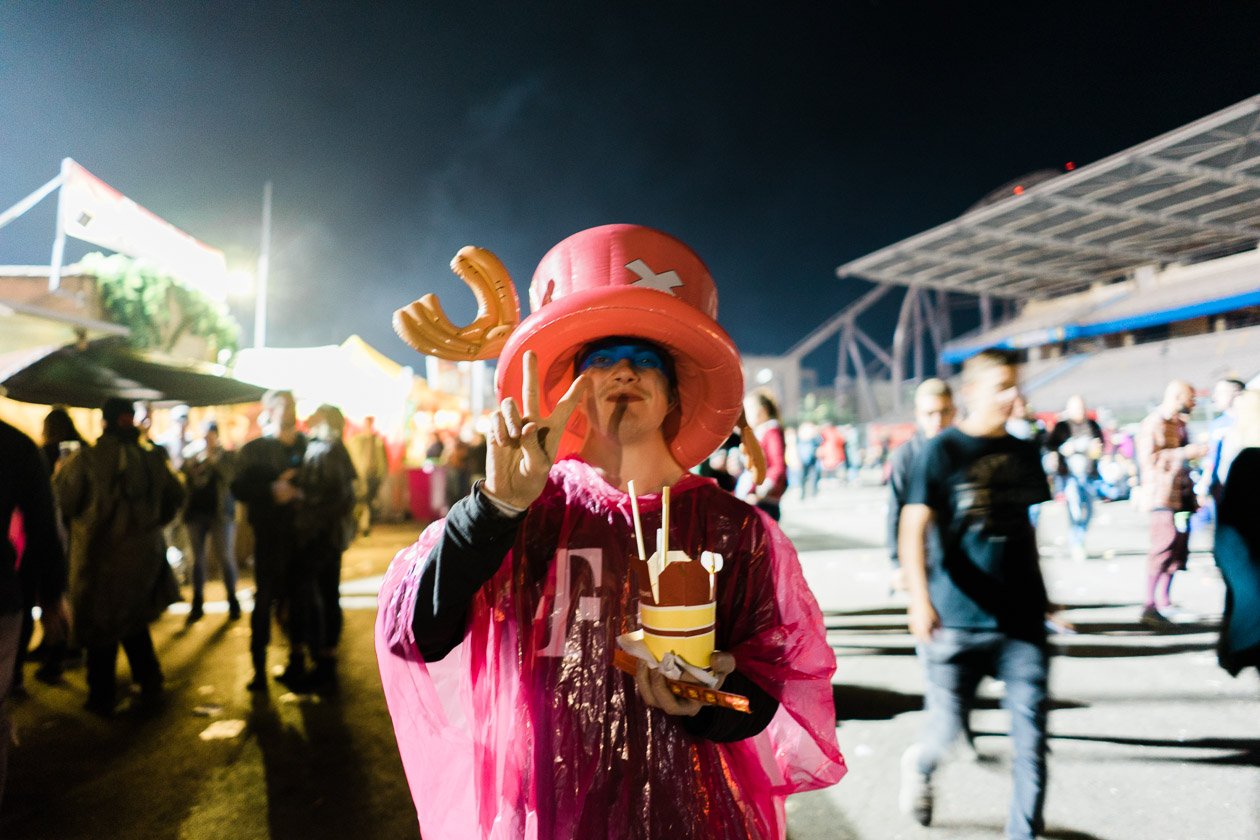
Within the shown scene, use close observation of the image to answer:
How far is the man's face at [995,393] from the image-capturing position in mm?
2854

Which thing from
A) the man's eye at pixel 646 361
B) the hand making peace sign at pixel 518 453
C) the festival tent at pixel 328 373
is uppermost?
the festival tent at pixel 328 373

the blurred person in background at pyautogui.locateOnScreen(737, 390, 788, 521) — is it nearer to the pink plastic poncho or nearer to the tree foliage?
the pink plastic poncho

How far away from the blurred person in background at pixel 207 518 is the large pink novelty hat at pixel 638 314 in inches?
251

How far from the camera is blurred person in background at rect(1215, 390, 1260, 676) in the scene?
254 centimetres

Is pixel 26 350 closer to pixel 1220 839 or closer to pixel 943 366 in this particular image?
pixel 1220 839

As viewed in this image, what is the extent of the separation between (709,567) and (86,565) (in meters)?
4.87

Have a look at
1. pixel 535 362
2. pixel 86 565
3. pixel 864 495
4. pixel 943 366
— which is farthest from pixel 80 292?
pixel 943 366

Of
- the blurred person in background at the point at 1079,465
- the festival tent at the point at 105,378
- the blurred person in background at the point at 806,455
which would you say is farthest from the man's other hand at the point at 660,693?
the blurred person in background at the point at 806,455

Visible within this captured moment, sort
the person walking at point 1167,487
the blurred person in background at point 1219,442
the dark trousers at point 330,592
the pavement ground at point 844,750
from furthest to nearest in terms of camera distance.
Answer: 1. the person walking at point 1167,487
2. the dark trousers at point 330,592
3. the blurred person in background at point 1219,442
4. the pavement ground at point 844,750

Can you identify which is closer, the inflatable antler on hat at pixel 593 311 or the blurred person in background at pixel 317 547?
the inflatable antler on hat at pixel 593 311

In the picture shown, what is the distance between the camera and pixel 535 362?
4.01 feet

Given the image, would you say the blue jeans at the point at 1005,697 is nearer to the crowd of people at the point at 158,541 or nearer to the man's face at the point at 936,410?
the man's face at the point at 936,410

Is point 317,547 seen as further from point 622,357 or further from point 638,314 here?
point 638,314

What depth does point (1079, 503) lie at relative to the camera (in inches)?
327
